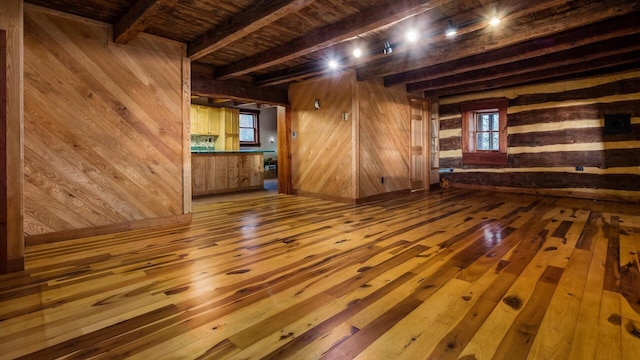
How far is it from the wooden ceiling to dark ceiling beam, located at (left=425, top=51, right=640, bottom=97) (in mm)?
26

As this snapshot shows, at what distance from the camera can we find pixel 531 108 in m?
6.91

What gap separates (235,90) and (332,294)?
16.3 feet

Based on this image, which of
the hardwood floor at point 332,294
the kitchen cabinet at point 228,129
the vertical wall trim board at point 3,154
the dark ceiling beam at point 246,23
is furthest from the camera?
the kitchen cabinet at point 228,129

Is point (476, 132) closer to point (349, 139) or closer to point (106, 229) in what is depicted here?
point (349, 139)

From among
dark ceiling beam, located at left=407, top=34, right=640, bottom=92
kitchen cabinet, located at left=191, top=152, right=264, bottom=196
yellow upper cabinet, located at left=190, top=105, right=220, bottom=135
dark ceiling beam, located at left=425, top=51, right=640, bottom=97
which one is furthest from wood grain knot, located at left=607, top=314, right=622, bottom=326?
yellow upper cabinet, located at left=190, top=105, right=220, bottom=135

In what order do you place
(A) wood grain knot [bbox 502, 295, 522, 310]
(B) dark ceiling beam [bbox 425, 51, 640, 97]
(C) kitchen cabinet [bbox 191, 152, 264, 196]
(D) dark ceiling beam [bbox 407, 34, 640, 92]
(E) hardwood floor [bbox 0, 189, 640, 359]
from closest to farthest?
(E) hardwood floor [bbox 0, 189, 640, 359] → (A) wood grain knot [bbox 502, 295, 522, 310] → (D) dark ceiling beam [bbox 407, 34, 640, 92] → (B) dark ceiling beam [bbox 425, 51, 640, 97] → (C) kitchen cabinet [bbox 191, 152, 264, 196]

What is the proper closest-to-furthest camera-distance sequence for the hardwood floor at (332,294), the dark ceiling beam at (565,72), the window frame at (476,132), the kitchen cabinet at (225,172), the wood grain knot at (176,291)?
the hardwood floor at (332,294)
the wood grain knot at (176,291)
the dark ceiling beam at (565,72)
the kitchen cabinet at (225,172)
the window frame at (476,132)

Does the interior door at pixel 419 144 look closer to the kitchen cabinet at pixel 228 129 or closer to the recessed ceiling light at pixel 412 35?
the recessed ceiling light at pixel 412 35

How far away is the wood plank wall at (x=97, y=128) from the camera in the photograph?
10.5 feet

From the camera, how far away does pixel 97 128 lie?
3549 millimetres

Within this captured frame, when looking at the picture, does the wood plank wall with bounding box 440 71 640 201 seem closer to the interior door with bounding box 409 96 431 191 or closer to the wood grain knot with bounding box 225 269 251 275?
the interior door with bounding box 409 96 431 191

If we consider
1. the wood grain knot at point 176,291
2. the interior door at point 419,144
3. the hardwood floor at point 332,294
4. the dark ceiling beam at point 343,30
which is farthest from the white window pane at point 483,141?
the wood grain knot at point 176,291

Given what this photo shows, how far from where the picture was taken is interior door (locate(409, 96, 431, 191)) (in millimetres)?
7297

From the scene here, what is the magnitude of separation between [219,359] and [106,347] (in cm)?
56
